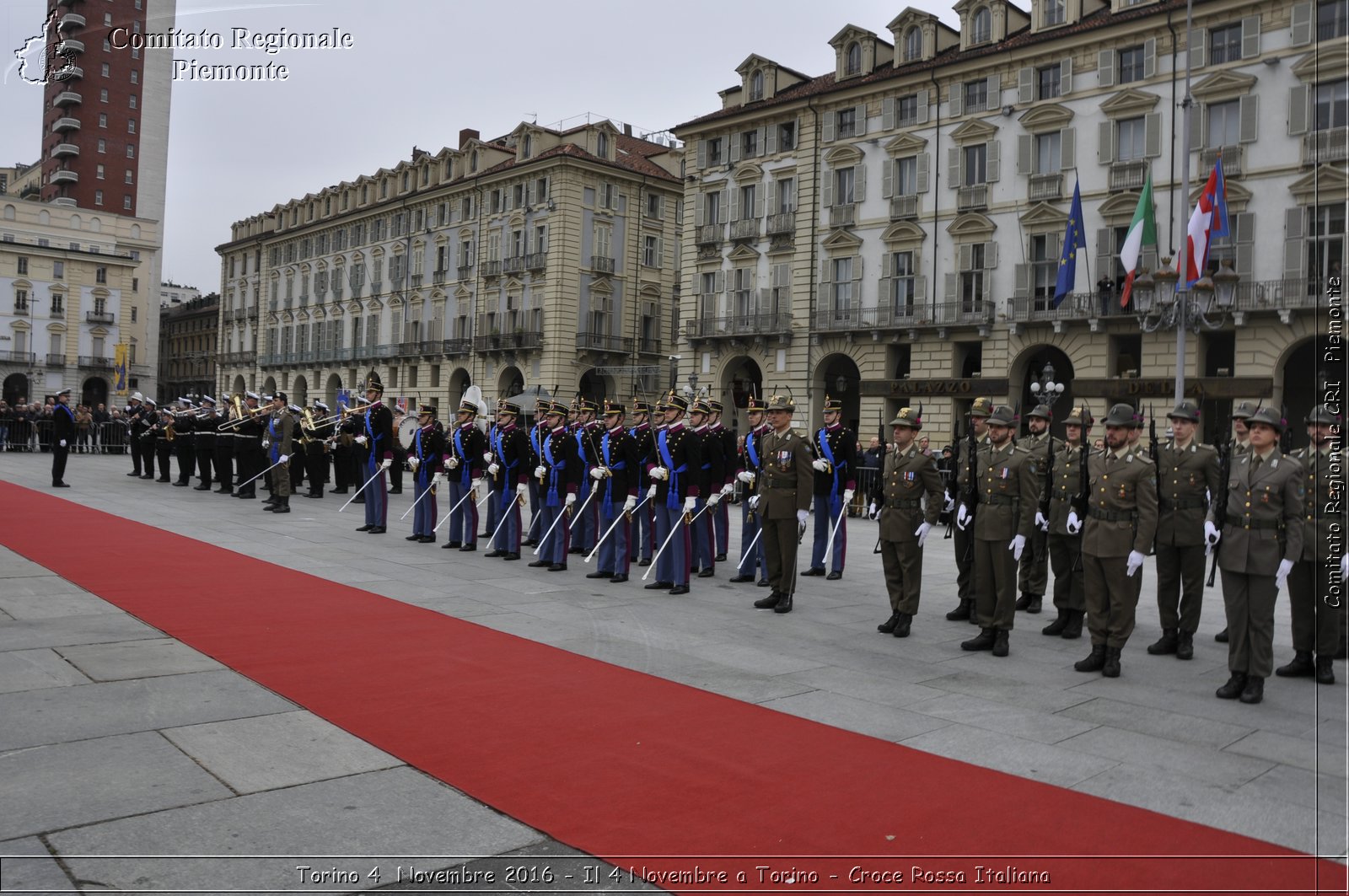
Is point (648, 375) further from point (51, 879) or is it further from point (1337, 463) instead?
point (51, 879)

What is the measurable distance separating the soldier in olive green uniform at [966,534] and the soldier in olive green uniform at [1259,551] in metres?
2.52

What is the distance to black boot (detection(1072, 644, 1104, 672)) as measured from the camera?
7.94 metres

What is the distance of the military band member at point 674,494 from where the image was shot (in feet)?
37.2

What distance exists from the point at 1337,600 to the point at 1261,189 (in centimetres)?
2597

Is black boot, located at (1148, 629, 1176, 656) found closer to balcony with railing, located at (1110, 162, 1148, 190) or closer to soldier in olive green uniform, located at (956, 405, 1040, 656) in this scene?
soldier in olive green uniform, located at (956, 405, 1040, 656)

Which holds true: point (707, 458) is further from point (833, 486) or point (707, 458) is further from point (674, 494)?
point (833, 486)

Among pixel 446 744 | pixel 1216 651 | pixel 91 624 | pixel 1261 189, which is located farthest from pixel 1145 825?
pixel 1261 189

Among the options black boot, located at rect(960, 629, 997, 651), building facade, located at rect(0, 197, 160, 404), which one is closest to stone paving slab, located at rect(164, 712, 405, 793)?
black boot, located at rect(960, 629, 997, 651)

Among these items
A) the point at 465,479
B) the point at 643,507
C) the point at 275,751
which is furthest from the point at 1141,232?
the point at 275,751

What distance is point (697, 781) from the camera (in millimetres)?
5094

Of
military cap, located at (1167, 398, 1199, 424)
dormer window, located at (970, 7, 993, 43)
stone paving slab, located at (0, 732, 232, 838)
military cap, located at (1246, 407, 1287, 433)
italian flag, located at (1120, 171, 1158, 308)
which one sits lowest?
stone paving slab, located at (0, 732, 232, 838)

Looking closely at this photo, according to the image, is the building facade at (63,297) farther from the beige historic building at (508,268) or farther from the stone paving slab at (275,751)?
the stone paving slab at (275,751)

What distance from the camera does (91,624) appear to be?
26.6 feet

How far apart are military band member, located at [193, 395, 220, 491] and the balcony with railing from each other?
26.0 meters
